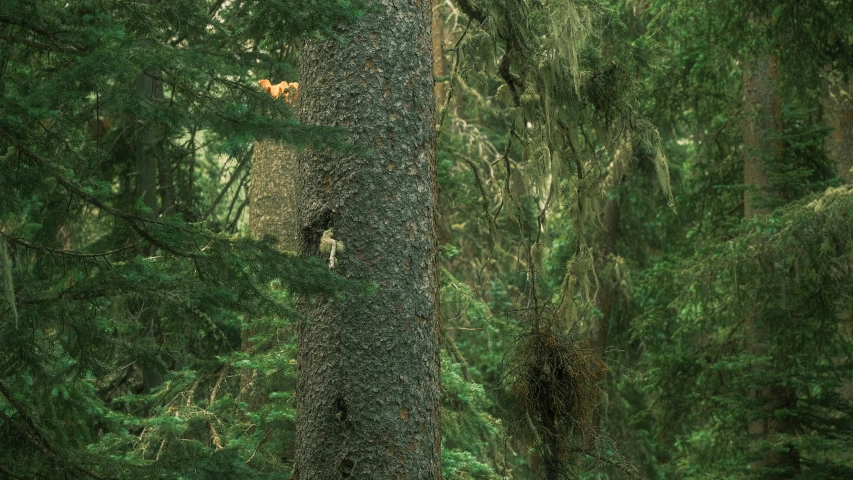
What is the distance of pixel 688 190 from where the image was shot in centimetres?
1462

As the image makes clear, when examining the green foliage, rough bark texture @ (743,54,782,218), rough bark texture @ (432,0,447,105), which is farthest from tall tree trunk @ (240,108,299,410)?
rough bark texture @ (743,54,782,218)

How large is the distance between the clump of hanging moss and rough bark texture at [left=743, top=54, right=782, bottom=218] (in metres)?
6.05

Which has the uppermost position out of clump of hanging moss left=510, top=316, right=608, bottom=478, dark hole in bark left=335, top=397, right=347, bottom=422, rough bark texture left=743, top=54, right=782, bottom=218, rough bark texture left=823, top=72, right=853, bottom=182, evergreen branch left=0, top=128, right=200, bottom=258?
rough bark texture left=823, top=72, right=853, bottom=182

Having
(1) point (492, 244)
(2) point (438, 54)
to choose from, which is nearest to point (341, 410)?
(1) point (492, 244)

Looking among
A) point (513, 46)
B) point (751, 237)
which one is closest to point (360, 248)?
point (513, 46)

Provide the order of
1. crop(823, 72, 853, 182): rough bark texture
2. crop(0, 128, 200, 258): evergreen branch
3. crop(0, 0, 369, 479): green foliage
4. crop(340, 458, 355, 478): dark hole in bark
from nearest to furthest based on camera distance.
→ crop(0, 0, 369, 479): green foliage
crop(0, 128, 200, 258): evergreen branch
crop(340, 458, 355, 478): dark hole in bark
crop(823, 72, 853, 182): rough bark texture

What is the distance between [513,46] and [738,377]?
558 cm

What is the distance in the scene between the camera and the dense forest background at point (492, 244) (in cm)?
495

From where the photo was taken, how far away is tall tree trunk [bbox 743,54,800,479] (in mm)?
11125

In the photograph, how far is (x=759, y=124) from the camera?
39.9 feet

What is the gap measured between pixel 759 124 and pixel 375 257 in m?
8.10

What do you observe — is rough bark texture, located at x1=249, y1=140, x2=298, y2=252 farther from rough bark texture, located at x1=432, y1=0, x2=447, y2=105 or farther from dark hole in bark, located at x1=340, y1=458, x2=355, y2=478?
rough bark texture, located at x1=432, y1=0, x2=447, y2=105

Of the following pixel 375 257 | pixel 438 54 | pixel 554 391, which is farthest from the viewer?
pixel 438 54

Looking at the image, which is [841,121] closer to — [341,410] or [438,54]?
[438,54]
